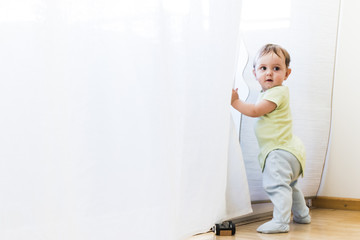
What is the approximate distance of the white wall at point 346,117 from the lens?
2064 millimetres

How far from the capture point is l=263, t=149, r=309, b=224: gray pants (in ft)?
4.71

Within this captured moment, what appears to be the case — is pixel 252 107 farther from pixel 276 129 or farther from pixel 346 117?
pixel 346 117

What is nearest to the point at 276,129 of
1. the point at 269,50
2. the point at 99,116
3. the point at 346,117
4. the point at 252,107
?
the point at 252,107

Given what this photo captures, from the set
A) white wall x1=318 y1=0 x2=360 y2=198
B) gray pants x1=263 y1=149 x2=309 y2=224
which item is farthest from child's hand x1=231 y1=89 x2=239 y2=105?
white wall x1=318 y1=0 x2=360 y2=198

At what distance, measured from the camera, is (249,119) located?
1.59m

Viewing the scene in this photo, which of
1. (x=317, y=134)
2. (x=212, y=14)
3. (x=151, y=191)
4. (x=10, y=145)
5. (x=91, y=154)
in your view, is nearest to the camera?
(x=10, y=145)

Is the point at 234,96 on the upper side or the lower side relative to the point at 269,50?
lower

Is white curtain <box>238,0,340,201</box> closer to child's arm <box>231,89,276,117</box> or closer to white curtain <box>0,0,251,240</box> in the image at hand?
child's arm <box>231,89,276,117</box>

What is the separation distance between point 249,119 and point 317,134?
45cm

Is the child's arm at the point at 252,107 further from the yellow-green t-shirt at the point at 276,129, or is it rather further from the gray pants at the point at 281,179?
the gray pants at the point at 281,179

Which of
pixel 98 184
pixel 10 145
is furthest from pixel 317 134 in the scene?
pixel 10 145

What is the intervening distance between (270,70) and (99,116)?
2.85ft

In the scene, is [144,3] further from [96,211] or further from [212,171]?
[212,171]

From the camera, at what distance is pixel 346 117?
6.81 ft
